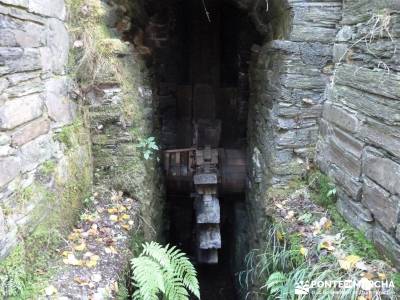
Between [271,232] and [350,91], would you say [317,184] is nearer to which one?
[271,232]

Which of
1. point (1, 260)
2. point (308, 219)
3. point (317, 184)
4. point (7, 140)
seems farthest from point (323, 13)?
point (1, 260)

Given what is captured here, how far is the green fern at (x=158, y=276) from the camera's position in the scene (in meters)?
2.48

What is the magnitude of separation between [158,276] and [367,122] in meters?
1.82

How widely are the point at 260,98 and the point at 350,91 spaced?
1354 millimetres

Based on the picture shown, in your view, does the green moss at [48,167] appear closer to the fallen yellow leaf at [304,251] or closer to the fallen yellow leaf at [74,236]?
the fallen yellow leaf at [74,236]

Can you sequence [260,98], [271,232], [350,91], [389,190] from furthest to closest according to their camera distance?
[260,98] < [271,232] < [350,91] < [389,190]

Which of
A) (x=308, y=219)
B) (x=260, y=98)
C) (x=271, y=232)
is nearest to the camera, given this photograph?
(x=308, y=219)

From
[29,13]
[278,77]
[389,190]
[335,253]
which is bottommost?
[335,253]

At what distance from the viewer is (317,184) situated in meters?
3.39

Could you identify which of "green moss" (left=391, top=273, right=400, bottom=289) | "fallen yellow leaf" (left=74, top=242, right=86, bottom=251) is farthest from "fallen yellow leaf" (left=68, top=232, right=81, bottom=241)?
"green moss" (left=391, top=273, right=400, bottom=289)

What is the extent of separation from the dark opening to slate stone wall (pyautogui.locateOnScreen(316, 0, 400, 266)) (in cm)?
228

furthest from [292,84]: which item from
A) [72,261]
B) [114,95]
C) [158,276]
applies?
[72,261]

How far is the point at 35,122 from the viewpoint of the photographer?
2.51m

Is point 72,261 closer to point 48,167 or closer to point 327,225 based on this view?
point 48,167
